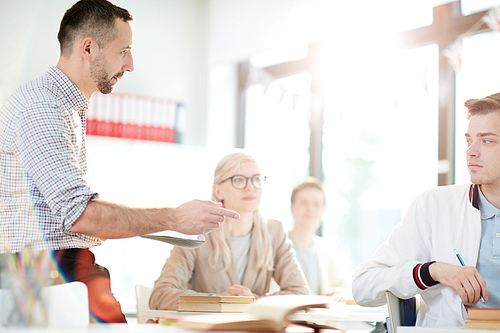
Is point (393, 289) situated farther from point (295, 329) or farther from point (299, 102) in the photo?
point (299, 102)

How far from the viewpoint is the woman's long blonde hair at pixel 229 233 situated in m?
2.40

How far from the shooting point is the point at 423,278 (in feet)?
5.52

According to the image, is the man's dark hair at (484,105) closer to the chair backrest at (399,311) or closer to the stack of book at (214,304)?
the chair backrest at (399,311)

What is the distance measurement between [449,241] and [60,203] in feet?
4.26

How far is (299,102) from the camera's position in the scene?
4.97 m

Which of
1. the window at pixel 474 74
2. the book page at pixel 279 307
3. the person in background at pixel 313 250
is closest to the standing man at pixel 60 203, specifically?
the book page at pixel 279 307

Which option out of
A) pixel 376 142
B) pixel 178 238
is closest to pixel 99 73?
pixel 178 238

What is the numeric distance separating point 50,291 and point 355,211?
139 inches

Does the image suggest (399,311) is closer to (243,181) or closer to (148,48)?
(243,181)

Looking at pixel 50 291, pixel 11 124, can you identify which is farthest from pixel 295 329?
pixel 11 124

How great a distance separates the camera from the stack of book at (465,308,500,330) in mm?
1216

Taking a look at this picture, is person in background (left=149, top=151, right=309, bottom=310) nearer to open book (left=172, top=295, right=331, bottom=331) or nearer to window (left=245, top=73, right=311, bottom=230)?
open book (left=172, top=295, right=331, bottom=331)

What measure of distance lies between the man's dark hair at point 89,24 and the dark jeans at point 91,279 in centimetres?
70

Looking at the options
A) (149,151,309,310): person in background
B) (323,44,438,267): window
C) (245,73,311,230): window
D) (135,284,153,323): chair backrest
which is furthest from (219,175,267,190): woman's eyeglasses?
(245,73,311,230): window
